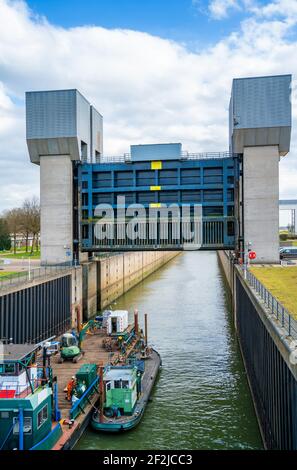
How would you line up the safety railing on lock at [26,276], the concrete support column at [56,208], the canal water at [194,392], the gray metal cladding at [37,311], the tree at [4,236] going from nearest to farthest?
the canal water at [194,392], the gray metal cladding at [37,311], the safety railing on lock at [26,276], the concrete support column at [56,208], the tree at [4,236]

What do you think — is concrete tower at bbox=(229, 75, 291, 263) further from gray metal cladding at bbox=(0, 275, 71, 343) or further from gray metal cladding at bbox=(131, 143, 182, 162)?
gray metal cladding at bbox=(0, 275, 71, 343)

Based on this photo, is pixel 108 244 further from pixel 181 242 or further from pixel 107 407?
pixel 107 407

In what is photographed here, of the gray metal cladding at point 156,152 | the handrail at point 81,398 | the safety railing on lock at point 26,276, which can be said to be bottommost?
the handrail at point 81,398

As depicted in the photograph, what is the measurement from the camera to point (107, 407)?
23.4 meters

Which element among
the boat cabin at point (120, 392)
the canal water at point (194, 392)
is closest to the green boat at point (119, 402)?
the boat cabin at point (120, 392)

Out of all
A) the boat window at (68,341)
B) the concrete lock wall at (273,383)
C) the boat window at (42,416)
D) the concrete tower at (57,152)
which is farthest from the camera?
the concrete tower at (57,152)

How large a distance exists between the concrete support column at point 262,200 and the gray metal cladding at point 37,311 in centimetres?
2045

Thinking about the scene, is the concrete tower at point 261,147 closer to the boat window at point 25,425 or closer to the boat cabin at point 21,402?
the boat cabin at point 21,402

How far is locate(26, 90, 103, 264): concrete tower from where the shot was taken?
4922cm

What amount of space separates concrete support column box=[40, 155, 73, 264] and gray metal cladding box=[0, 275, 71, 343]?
774 cm

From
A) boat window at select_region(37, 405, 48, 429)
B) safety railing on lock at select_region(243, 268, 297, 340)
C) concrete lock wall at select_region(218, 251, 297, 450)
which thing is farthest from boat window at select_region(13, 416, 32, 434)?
safety railing on lock at select_region(243, 268, 297, 340)

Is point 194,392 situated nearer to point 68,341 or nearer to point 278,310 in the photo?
point 68,341

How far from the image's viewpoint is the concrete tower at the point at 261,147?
153 feet
